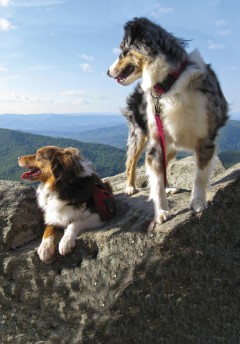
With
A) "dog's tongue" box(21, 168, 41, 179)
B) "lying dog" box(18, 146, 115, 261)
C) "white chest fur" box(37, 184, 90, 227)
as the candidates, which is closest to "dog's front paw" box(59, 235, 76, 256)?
"lying dog" box(18, 146, 115, 261)

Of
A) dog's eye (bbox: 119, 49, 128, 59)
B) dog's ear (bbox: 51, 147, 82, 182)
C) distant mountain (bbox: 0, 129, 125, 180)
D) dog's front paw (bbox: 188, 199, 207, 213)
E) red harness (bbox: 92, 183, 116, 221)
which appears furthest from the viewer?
distant mountain (bbox: 0, 129, 125, 180)

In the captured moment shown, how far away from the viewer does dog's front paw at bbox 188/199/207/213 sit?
4909 millimetres

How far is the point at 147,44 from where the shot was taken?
4.68m

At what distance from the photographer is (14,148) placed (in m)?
171

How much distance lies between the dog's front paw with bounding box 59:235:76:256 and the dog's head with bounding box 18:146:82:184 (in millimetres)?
874

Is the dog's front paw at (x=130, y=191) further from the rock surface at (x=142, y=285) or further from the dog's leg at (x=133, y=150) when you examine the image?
the rock surface at (x=142, y=285)

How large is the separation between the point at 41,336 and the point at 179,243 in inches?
93.0

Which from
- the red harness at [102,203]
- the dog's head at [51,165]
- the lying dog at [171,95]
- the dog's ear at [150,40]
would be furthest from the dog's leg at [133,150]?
the dog's ear at [150,40]

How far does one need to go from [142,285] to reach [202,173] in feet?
5.58

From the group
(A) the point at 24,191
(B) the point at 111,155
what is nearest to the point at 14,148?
(B) the point at 111,155

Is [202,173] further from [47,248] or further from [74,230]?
[47,248]

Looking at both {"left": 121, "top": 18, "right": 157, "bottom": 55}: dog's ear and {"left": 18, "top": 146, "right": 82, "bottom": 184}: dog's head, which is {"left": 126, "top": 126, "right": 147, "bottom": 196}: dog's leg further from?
{"left": 121, "top": 18, "right": 157, "bottom": 55}: dog's ear

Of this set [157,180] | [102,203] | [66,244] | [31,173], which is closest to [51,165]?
[31,173]

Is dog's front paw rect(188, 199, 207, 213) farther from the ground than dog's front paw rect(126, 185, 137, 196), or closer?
farther from the ground
